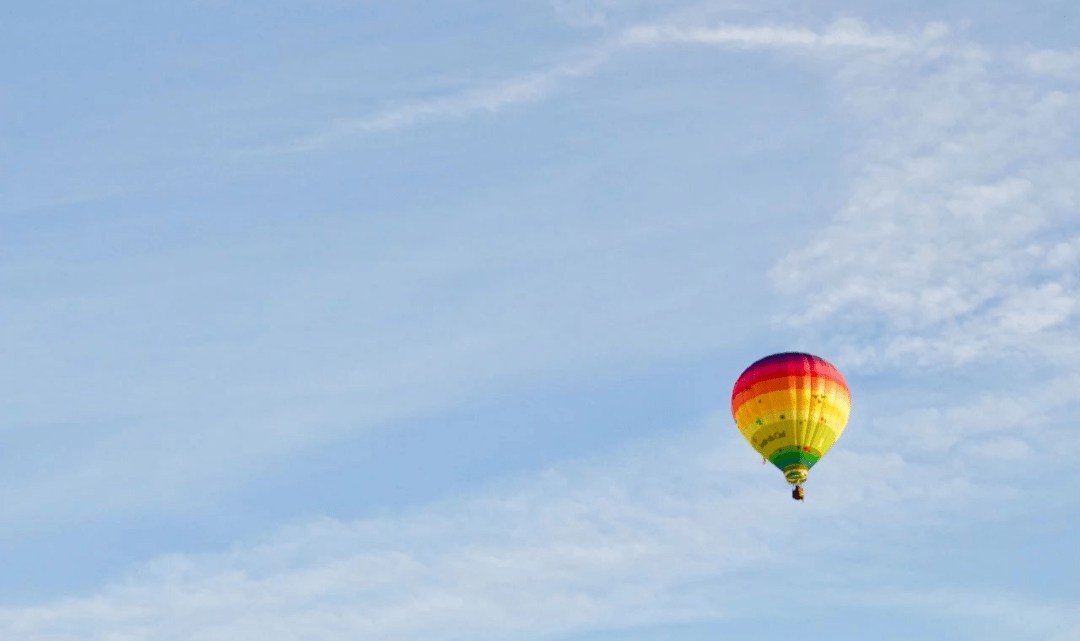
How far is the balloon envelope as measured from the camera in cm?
12356

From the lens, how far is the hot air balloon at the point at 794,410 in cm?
12356

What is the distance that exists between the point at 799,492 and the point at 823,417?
13.1 feet

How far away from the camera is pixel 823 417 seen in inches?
4884

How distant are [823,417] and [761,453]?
383 centimetres

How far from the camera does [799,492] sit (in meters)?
124

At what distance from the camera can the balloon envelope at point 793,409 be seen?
405 ft

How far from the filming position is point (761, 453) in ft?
412

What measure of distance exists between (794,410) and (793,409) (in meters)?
0.09

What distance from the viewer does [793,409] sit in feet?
406

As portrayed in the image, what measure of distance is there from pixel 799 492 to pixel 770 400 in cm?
489

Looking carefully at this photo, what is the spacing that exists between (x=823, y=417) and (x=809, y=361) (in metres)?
2.92

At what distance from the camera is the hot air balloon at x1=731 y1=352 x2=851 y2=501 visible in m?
124

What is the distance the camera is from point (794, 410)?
124 meters
